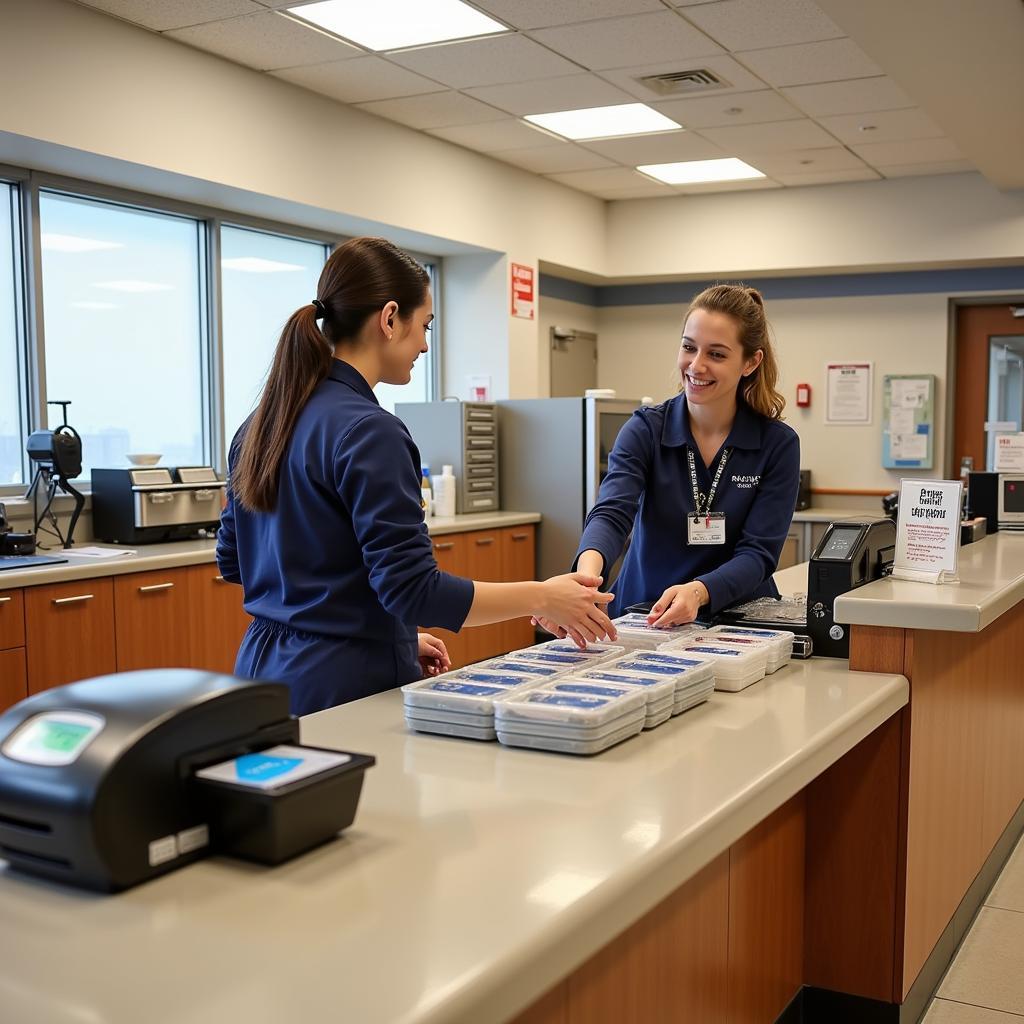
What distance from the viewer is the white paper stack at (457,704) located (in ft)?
5.14

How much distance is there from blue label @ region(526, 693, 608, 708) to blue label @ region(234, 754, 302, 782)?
1.52ft

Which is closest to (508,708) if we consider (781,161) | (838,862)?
(838,862)

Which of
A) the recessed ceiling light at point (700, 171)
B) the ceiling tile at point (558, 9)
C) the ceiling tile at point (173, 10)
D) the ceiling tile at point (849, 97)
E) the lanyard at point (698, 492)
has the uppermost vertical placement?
the recessed ceiling light at point (700, 171)

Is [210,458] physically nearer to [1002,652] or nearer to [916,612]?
[1002,652]

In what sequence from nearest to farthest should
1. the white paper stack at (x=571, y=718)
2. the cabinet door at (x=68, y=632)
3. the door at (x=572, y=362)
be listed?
the white paper stack at (x=571, y=718)
the cabinet door at (x=68, y=632)
the door at (x=572, y=362)

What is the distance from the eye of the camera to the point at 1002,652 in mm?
3127

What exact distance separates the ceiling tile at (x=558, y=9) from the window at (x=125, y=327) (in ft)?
5.83

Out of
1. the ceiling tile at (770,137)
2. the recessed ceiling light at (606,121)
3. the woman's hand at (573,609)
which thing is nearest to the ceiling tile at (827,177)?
the ceiling tile at (770,137)

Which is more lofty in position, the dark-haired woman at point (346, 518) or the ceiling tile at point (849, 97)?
the ceiling tile at point (849, 97)

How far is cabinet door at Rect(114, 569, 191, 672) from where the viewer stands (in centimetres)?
371

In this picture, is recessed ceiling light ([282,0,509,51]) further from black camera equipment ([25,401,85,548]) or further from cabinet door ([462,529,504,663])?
cabinet door ([462,529,504,663])

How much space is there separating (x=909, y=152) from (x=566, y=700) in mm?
5498

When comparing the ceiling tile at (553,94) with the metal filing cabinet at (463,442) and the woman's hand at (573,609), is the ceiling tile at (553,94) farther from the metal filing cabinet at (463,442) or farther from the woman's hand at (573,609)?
the woman's hand at (573,609)

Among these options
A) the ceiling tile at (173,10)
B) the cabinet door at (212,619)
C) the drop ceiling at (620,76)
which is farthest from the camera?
the drop ceiling at (620,76)
